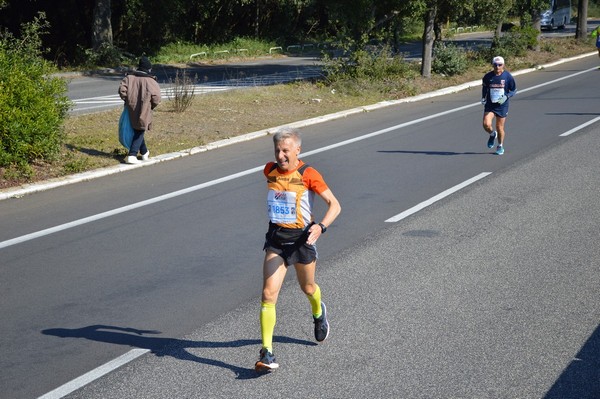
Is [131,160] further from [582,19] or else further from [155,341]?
[582,19]

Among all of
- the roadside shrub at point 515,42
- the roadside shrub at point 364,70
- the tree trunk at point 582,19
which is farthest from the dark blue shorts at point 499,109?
the tree trunk at point 582,19

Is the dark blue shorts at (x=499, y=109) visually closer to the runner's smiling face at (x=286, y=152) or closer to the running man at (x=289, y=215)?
the running man at (x=289, y=215)

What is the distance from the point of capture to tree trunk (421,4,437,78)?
28.7 m

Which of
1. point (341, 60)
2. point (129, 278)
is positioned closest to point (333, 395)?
point (129, 278)

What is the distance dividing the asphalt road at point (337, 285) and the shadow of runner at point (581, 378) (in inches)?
0.7

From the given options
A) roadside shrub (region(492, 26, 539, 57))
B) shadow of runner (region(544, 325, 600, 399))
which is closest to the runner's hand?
shadow of runner (region(544, 325, 600, 399))

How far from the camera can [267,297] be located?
6031mm

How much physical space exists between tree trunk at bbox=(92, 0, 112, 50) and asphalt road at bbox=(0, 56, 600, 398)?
24455mm

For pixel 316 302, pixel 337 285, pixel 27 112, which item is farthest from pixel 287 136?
pixel 27 112

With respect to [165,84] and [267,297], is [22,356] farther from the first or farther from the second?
[165,84]

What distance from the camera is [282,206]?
242 inches

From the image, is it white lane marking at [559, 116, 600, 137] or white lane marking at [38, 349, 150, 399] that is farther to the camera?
white lane marking at [559, 116, 600, 137]

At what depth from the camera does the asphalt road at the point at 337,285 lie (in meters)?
5.88

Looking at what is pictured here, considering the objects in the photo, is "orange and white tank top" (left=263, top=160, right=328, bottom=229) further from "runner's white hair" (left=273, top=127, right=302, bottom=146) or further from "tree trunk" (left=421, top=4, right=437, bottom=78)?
"tree trunk" (left=421, top=4, right=437, bottom=78)
